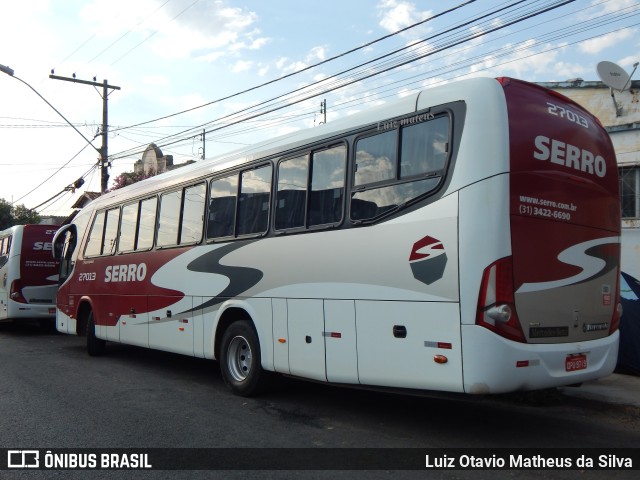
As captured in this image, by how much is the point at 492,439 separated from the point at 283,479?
7.58 feet

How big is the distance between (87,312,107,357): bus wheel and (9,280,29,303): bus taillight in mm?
5289

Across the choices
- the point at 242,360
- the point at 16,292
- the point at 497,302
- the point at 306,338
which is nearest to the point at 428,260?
the point at 497,302

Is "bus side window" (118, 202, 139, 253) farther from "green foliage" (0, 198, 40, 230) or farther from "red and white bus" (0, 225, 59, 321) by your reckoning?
"green foliage" (0, 198, 40, 230)

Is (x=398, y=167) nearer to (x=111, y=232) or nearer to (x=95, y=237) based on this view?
(x=111, y=232)

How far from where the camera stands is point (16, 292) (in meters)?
16.0

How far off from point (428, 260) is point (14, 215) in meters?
46.1

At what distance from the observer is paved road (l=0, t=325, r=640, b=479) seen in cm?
566

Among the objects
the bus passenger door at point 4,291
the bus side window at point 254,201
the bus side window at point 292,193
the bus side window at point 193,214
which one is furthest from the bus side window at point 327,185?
the bus passenger door at point 4,291

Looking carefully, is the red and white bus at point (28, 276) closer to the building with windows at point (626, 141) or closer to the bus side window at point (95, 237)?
the bus side window at point (95, 237)

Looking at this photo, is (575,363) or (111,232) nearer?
(575,363)

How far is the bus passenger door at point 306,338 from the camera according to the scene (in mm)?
6449

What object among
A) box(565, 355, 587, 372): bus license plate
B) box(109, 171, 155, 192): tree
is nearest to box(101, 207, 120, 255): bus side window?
box(565, 355, 587, 372): bus license plate

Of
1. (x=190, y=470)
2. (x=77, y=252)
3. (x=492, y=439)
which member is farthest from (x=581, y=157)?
(x=77, y=252)

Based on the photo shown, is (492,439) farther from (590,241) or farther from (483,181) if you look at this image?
(483,181)
